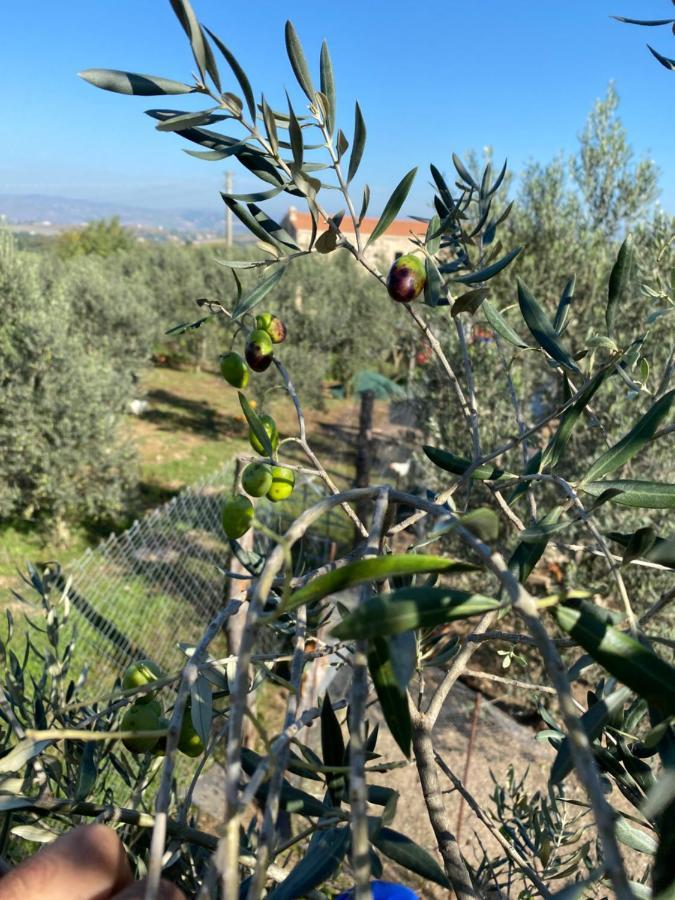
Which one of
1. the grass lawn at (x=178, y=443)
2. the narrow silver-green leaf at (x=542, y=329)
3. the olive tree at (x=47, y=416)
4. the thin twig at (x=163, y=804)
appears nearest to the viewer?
the thin twig at (x=163, y=804)

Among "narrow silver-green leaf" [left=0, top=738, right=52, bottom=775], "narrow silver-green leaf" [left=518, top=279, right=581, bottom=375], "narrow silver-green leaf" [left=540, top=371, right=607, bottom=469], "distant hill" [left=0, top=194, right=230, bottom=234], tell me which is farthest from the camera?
"distant hill" [left=0, top=194, right=230, bottom=234]

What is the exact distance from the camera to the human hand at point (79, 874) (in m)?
0.52

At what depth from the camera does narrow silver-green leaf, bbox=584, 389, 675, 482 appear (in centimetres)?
73

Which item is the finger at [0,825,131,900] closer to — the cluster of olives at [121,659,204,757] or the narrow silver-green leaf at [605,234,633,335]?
the cluster of olives at [121,659,204,757]

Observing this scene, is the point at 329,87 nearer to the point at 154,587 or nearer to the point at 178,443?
the point at 154,587

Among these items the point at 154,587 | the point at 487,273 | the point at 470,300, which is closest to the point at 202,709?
the point at 470,300

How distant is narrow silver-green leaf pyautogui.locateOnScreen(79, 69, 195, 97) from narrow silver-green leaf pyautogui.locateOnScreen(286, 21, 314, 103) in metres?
0.17

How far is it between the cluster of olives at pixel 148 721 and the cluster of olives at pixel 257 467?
0.22 meters

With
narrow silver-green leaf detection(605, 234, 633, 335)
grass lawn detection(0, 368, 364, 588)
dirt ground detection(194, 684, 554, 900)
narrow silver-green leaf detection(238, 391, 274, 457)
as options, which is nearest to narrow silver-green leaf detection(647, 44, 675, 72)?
narrow silver-green leaf detection(605, 234, 633, 335)

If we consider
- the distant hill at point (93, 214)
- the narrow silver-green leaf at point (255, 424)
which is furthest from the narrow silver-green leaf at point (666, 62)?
the distant hill at point (93, 214)

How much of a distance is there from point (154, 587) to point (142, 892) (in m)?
6.35

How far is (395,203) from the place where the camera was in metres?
0.93

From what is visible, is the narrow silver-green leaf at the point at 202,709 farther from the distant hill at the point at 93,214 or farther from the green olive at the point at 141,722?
the distant hill at the point at 93,214

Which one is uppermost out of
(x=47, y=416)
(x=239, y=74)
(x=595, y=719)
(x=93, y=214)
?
(x=93, y=214)
